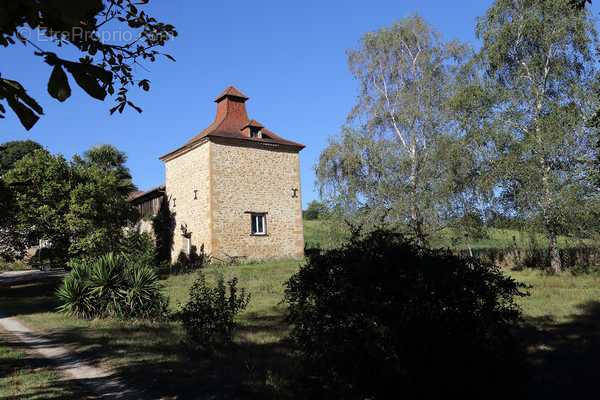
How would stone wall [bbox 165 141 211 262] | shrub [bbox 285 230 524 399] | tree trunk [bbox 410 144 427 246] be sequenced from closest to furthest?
shrub [bbox 285 230 524 399]
tree trunk [bbox 410 144 427 246]
stone wall [bbox 165 141 211 262]

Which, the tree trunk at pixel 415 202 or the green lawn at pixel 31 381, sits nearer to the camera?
the green lawn at pixel 31 381

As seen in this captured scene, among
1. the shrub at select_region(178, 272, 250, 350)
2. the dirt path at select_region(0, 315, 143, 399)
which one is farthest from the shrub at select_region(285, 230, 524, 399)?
A: the shrub at select_region(178, 272, 250, 350)

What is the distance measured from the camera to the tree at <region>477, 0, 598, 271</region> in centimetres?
1794

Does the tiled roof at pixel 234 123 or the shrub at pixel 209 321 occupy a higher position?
the tiled roof at pixel 234 123

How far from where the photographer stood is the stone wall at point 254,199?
84.8ft

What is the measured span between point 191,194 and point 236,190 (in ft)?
10.1

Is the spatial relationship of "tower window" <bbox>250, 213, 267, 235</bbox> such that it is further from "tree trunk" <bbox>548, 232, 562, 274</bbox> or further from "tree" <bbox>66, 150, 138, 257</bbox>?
"tree trunk" <bbox>548, 232, 562, 274</bbox>

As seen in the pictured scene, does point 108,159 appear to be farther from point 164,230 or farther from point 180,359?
point 180,359

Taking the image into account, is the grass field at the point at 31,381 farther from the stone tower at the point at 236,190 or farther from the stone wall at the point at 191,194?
the stone wall at the point at 191,194

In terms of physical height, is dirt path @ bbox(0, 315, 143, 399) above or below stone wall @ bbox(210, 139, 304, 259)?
below

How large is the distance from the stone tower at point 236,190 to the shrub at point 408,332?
21444mm

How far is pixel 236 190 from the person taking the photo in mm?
26562

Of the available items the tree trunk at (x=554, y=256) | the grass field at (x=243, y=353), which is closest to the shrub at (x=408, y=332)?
the grass field at (x=243, y=353)

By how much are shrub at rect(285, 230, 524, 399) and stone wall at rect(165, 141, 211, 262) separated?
71.2 ft
